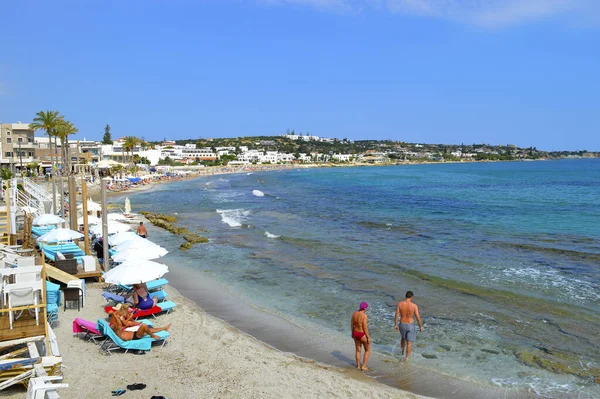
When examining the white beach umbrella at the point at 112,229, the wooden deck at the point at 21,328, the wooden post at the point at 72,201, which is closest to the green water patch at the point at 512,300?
the wooden deck at the point at 21,328

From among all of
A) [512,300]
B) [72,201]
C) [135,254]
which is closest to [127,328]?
[135,254]

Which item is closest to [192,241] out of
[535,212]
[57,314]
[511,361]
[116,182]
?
[57,314]

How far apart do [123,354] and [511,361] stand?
789 centimetres

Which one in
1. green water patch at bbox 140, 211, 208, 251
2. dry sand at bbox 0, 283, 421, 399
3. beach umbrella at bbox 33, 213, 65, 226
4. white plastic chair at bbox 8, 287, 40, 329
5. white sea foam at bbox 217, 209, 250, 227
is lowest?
white sea foam at bbox 217, 209, 250, 227

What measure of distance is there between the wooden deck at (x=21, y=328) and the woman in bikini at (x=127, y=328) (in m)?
1.55

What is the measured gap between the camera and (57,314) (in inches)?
430

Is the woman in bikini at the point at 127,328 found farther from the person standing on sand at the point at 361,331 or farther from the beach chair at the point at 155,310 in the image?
the person standing on sand at the point at 361,331

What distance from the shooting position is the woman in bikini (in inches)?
383

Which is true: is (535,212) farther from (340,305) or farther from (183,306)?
(183,306)

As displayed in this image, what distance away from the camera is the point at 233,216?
35.4 metres

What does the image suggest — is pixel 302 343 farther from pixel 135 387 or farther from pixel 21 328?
pixel 21 328

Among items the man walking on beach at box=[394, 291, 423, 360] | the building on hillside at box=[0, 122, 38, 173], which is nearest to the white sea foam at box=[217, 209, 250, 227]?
the man walking on beach at box=[394, 291, 423, 360]

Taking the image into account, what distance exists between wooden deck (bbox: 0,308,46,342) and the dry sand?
0.89 m

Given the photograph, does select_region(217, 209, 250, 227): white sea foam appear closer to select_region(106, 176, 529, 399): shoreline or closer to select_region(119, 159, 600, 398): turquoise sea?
select_region(119, 159, 600, 398): turquoise sea
